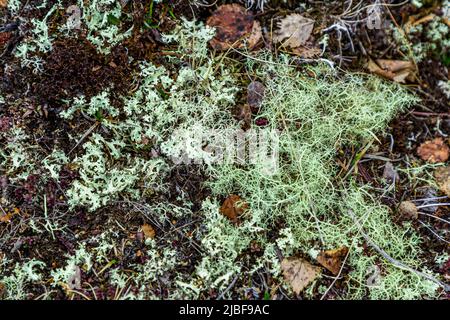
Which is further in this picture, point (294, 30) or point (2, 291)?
point (294, 30)

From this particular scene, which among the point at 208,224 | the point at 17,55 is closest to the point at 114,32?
the point at 17,55

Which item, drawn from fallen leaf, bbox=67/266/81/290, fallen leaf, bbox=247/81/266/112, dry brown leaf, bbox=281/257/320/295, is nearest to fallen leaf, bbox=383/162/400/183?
dry brown leaf, bbox=281/257/320/295

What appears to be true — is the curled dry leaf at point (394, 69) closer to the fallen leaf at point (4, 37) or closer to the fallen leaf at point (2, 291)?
the fallen leaf at point (4, 37)

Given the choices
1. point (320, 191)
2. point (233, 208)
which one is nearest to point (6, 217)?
point (233, 208)

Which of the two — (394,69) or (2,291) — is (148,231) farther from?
(394,69)

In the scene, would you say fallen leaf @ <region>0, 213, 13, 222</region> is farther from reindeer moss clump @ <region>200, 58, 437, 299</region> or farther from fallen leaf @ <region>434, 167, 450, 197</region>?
fallen leaf @ <region>434, 167, 450, 197</region>

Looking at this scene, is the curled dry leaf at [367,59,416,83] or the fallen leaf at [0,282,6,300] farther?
the curled dry leaf at [367,59,416,83]
